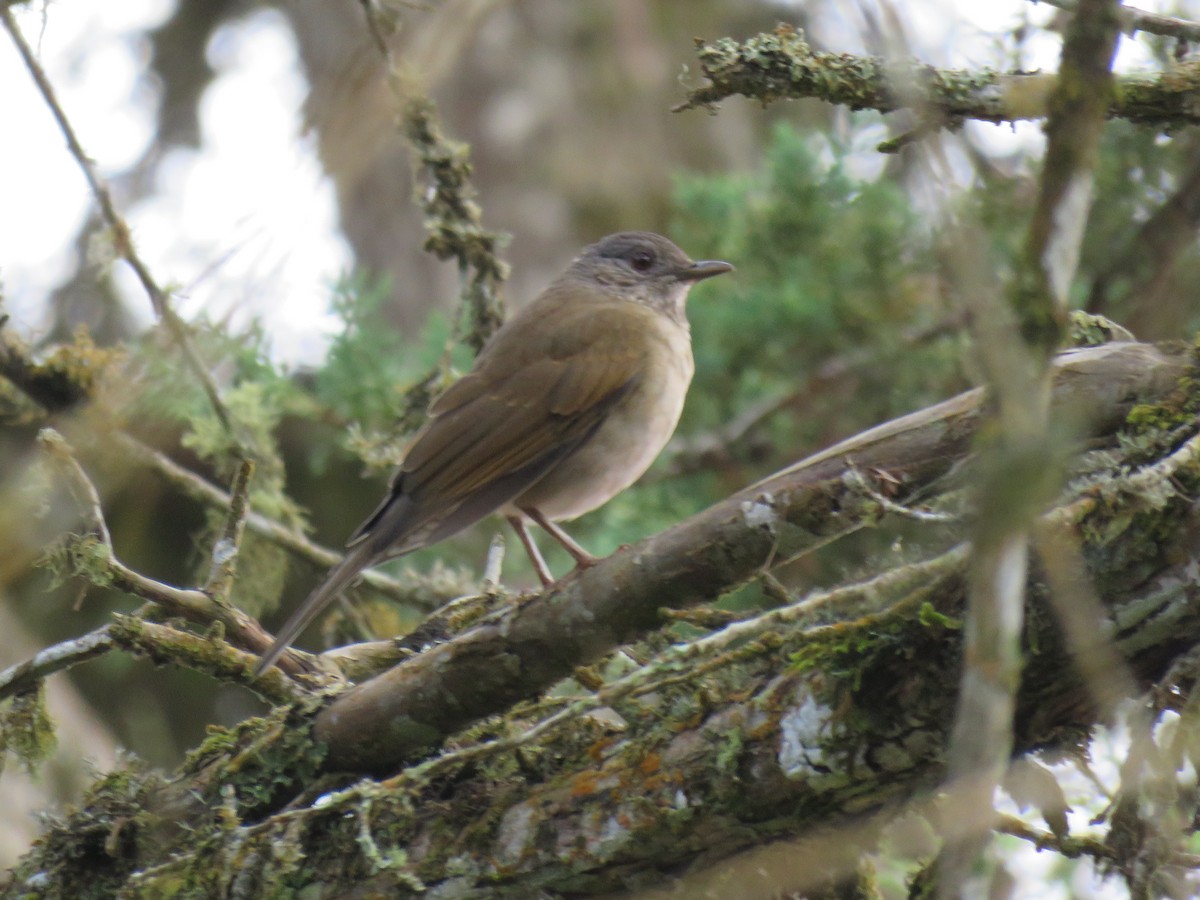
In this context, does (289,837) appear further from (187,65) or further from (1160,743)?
(187,65)

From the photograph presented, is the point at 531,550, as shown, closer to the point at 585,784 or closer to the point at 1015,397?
the point at 585,784

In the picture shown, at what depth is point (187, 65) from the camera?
30.8ft

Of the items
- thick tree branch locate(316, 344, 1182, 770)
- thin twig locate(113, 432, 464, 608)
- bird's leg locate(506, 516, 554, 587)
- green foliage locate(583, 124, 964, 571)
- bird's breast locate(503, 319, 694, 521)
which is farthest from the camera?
green foliage locate(583, 124, 964, 571)

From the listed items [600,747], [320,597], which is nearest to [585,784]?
[600,747]

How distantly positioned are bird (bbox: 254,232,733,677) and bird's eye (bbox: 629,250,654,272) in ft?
1.87

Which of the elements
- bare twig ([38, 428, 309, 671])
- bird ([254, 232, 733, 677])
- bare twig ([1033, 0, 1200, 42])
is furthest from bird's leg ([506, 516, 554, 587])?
bare twig ([1033, 0, 1200, 42])

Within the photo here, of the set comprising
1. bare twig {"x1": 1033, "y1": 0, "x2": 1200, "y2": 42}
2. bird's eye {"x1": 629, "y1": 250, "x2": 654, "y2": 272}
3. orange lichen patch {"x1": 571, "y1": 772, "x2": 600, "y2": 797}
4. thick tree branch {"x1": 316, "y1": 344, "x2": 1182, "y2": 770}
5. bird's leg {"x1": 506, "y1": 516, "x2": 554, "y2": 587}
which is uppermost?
bare twig {"x1": 1033, "y1": 0, "x2": 1200, "y2": 42}

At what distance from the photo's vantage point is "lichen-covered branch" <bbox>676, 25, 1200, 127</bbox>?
2908mm

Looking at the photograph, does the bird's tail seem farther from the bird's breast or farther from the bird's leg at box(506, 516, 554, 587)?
the bird's breast

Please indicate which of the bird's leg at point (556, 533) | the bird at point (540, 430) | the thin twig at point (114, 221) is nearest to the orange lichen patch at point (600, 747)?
the bird at point (540, 430)

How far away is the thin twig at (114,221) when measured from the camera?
3629 millimetres

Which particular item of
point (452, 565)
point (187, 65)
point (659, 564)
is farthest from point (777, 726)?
point (187, 65)

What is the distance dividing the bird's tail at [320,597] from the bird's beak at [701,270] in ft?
6.84

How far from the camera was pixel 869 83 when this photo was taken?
9.86ft
